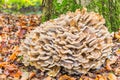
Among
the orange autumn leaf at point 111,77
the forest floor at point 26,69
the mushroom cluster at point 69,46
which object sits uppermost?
the mushroom cluster at point 69,46

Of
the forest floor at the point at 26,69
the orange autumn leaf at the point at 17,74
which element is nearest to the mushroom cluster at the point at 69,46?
the forest floor at the point at 26,69

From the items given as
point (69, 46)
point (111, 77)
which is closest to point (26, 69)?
point (69, 46)

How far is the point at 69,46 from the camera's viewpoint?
376 cm

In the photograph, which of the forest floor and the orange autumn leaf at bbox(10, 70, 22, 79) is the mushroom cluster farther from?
the orange autumn leaf at bbox(10, 70, 22, 79)

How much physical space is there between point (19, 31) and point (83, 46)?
234 centimetres

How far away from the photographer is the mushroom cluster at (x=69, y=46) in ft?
12.4

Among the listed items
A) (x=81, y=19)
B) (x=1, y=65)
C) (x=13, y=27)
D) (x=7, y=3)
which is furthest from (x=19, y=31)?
(x=7, y=3)

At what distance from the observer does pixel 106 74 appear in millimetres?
4031

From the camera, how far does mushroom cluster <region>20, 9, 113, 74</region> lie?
3.78 meters

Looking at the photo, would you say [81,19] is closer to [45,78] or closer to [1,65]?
[45,78]

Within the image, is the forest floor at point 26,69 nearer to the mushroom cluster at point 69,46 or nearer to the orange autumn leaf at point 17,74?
the orange autumn leaf at point 17,74

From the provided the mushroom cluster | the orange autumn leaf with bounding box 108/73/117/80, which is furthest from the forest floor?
the mushroom cluster

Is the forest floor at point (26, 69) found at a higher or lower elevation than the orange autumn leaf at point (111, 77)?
higher

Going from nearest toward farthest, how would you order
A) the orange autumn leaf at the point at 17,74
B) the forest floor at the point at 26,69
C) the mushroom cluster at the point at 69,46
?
the mushroom cluster at the point at 69,46, the forest floor at the point at 26,69, the orange autumn leaf at the point at 17,74
